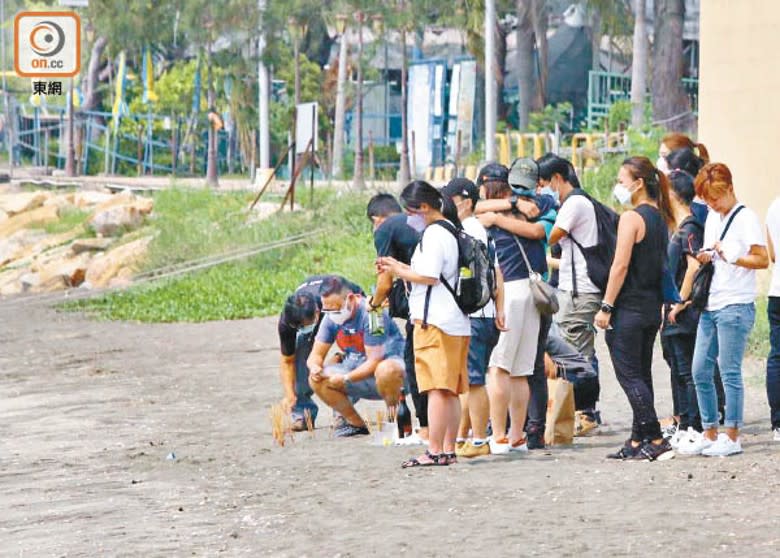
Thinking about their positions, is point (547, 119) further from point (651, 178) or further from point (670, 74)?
point (651, 178)

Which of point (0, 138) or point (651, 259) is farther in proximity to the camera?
point (0, 138)

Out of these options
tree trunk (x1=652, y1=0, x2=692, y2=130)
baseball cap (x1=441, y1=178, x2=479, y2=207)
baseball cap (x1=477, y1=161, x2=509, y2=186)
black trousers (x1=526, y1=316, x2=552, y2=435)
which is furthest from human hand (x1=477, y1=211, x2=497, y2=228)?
tree trunk (x1=652, y1=0, x2=692, y2=130)

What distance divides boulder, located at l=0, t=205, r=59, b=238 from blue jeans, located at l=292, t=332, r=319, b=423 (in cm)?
2881

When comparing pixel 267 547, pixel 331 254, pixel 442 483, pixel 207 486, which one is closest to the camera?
pixel 267 547

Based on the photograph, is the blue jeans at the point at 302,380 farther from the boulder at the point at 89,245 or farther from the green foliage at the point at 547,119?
the green foliage at the point at 547,119

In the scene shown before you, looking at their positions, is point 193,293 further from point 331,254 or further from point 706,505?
point 706,505

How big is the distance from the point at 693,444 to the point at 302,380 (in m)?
3.10

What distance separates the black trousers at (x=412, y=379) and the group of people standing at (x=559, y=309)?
2cm

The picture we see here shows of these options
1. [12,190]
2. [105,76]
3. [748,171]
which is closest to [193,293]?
[748,171]

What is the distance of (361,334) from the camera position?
37.9ft

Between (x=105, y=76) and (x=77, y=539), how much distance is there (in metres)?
52.2

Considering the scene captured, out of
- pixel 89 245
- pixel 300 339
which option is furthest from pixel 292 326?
pixel 89 245

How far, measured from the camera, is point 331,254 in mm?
26531

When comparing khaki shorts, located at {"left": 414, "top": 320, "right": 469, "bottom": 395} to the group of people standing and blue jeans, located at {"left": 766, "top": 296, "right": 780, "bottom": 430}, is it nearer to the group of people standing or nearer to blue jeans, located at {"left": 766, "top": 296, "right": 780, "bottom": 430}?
the group of people standing
